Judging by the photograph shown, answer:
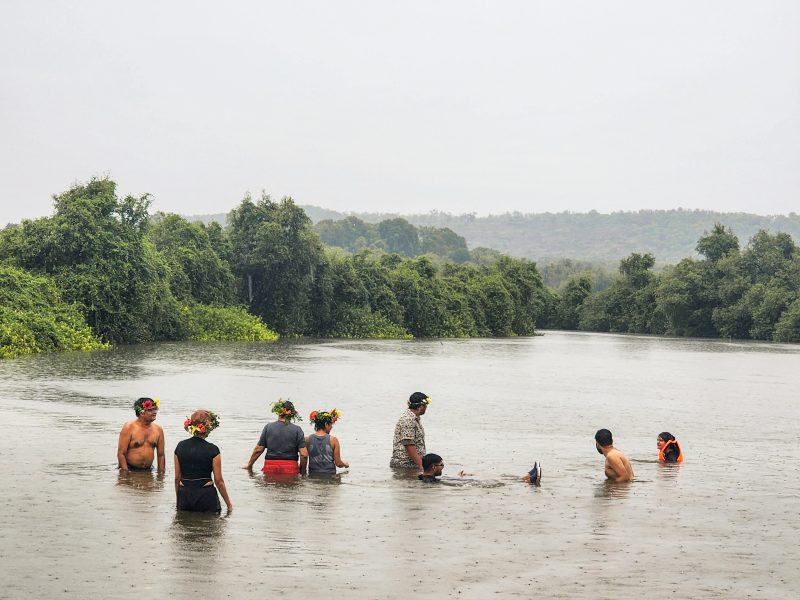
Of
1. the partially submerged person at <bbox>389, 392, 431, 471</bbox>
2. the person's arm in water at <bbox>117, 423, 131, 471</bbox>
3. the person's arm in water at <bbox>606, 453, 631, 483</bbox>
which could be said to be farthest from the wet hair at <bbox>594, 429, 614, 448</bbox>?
the person's arm in water at <bbox>117, 423, 131, 471</bbox>

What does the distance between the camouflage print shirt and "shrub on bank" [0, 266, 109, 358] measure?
29995 millimetres

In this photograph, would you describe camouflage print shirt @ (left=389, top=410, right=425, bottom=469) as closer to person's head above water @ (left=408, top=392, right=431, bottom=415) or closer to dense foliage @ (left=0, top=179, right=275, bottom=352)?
person's head above water @ (left=408, top=392, right=431, bottom=415)

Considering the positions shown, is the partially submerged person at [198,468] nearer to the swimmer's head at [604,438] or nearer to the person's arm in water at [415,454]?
the person's arm in water at [415,454]

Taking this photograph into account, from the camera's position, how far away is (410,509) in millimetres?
14430

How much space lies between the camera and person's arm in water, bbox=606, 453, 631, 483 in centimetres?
1734

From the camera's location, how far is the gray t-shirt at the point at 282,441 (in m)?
16.3

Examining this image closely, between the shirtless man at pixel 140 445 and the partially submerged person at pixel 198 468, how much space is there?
2748 mm

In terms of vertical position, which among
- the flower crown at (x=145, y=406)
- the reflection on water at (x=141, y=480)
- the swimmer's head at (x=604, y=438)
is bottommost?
the reflection on water at (x=141, y=480)

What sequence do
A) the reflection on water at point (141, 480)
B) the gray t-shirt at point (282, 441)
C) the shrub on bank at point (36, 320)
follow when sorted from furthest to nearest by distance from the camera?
the shrub on bank at point (36, 320), the gray t-shirt at point (282, 441), the reflection on water at point (141, 480)

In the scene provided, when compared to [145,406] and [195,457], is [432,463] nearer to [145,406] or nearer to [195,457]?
[145,406]

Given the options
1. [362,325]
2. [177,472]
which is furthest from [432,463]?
[362,325]

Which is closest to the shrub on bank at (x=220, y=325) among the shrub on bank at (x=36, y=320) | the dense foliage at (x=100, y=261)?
the dense foliage at (x=100, y=261)

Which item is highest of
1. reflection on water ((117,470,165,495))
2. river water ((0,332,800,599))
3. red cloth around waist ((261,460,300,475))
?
red cloth around waist ((261,460,300,475))

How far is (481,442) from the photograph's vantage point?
75.3 feet
